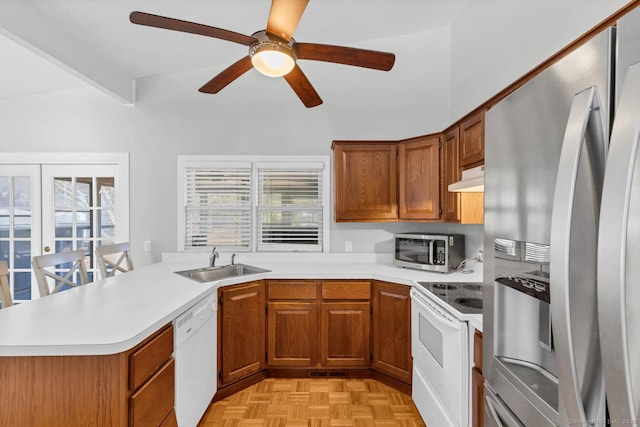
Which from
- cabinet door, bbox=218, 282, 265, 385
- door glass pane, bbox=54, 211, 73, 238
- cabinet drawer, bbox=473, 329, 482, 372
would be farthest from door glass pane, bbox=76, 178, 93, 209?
cabinet drawer, bbox=473, 329, 482, 372

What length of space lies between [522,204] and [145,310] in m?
1.72

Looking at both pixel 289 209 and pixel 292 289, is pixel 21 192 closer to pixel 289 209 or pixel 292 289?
pixel 289 209

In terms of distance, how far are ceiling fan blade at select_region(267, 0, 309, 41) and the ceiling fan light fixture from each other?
1.9 inches

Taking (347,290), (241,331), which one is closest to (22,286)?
(241,331)

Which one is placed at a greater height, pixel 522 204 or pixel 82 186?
pixel 82 186

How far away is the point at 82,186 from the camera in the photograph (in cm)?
338

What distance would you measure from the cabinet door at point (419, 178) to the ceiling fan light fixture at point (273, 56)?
4.85 feet

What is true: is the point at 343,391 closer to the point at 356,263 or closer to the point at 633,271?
the point at 356,263

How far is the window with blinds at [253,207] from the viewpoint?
3389 mm

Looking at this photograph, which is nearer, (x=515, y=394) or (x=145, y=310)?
(x=515, y=394)

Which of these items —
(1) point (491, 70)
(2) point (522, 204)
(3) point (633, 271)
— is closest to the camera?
(3) point (633, 271)

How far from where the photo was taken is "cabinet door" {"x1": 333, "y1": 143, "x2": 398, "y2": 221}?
2.96 metres

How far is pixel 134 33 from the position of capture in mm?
2631

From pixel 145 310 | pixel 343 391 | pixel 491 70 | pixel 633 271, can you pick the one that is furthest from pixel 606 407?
pixel 491 70
